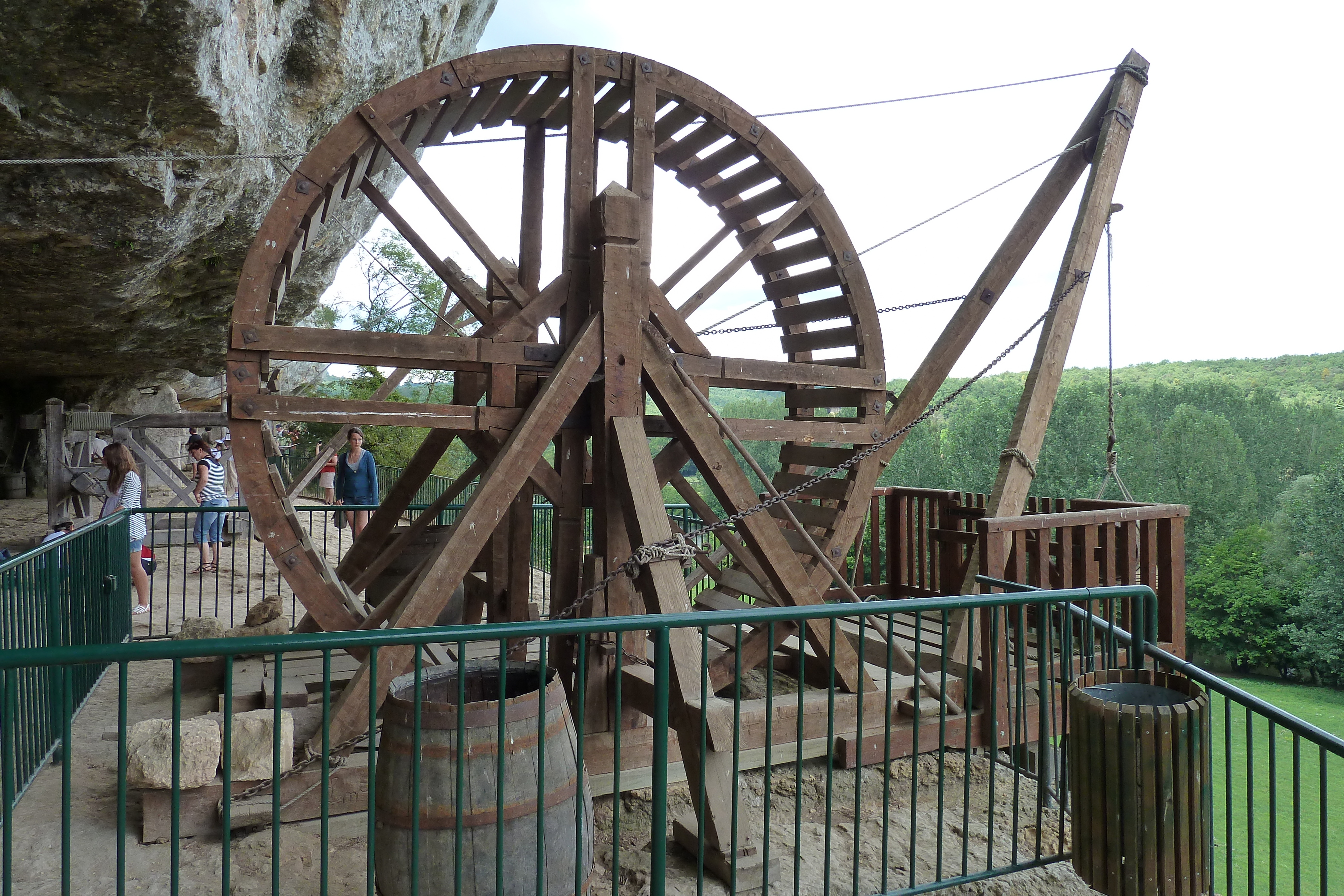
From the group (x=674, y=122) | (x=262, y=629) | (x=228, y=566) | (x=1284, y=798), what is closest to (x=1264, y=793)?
(x=1284, y=798)

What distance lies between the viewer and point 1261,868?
22797mm

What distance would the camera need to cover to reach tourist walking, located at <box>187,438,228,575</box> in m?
9.32

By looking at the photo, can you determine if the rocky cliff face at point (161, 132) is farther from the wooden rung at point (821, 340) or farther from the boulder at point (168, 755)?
the wooden rung at point (821, 340)

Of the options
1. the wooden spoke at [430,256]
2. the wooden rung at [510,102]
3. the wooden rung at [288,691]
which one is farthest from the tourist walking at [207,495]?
the wooden rung at [510,102]

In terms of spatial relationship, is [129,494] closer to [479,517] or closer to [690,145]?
[479,517]

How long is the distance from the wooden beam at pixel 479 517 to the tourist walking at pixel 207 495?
20.1 ft

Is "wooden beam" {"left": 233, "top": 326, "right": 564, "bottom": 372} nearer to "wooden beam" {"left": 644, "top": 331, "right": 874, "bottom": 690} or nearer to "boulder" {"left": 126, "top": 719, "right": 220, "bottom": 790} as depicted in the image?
"wooden beam" {"left": 644, "top": 331, "right": 874, "bottom": 690}

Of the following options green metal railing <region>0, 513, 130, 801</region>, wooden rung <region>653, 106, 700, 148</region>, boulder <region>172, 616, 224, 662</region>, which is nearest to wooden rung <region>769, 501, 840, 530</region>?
wooden rung <region>653, 106, 700, 148</region>

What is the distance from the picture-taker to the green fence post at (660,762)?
2660 mm

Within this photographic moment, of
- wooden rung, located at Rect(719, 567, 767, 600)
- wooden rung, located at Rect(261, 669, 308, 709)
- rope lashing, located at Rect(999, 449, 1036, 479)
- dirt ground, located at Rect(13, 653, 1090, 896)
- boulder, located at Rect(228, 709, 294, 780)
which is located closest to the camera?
dirt ground, located at Rect(13, 653, 1090, 896)

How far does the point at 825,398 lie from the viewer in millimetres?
5625

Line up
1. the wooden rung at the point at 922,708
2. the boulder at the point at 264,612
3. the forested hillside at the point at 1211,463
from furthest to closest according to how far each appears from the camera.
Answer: the forested hillside at the point at 1211,463 → the boulder at the point at 264,612 → the wooden rung at the point at 922,708

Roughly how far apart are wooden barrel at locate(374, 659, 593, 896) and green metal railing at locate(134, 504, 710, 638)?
2.14 m

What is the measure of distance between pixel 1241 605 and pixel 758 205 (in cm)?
4278
